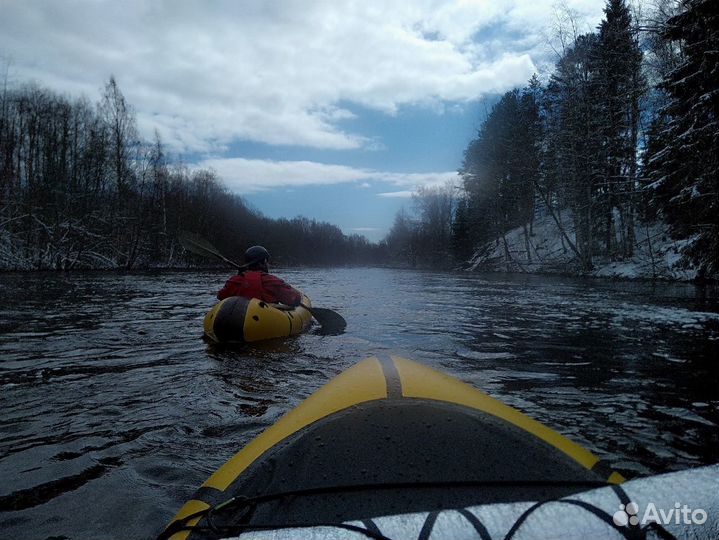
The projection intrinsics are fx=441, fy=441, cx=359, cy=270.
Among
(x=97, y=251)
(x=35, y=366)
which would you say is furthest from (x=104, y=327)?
(x=97, y=251)

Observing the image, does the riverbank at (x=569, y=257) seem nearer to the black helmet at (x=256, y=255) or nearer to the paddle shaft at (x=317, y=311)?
the paddle shaft at (x=317, y=311)

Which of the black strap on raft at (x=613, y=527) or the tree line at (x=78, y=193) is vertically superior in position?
the tree line at (x=78, y=193)

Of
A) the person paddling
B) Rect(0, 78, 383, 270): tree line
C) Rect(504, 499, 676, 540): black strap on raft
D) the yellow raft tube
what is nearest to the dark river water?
the yellow raft tube

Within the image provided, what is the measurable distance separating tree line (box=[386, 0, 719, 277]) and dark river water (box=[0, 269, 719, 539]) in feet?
19.1

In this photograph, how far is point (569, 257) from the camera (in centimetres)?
2753

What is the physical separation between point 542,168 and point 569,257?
7419 mm

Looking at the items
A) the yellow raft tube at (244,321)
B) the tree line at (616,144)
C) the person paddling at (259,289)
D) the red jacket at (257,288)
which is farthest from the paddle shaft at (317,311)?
the tree line at (616,144)

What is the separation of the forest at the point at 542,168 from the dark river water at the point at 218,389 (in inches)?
156

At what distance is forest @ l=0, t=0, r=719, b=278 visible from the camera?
11.9 metres

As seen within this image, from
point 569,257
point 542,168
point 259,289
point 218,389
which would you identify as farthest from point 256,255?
point 542,168

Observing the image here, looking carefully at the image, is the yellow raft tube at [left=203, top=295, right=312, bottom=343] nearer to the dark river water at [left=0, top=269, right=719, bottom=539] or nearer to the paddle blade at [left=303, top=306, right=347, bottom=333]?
the dark river water at [left=0, top=269, right=719, bottom=539]

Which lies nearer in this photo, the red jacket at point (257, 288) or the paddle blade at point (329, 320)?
the red jacket at point (257, 288)

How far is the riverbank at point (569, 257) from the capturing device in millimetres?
18031

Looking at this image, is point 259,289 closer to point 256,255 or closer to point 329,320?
point 256,255
